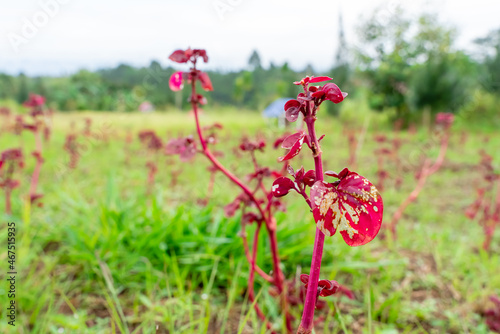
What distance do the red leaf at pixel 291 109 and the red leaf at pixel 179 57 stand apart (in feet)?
1.69

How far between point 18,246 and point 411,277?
222 cm

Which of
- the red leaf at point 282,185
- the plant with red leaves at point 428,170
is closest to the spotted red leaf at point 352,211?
the red leaf at point 282,185

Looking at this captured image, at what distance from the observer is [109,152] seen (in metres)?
5.88

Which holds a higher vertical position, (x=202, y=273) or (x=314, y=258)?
(x=314, y=258)

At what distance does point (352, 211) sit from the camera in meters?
0.49

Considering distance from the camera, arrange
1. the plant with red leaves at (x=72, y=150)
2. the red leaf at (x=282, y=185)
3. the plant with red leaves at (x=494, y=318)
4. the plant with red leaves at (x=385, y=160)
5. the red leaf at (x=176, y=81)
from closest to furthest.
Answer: the red leaf at (x=282, y=185) → the red leaf at (x=176, y=81) → the plant with red leaves at (x=494, y=318) → the plant with red leaves at (x=385, y=160) → the plant with red leaves at (x=72, y=150)

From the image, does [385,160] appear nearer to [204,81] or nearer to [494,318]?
[494,318]

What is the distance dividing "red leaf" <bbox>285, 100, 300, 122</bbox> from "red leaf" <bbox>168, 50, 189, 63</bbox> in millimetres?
514

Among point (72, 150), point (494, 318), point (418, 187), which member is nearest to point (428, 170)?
point (418, 187)

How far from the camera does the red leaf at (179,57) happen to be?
0.98 metres

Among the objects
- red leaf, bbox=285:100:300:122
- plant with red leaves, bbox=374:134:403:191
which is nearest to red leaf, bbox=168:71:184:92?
red leaf, bbox=285:100:300:122

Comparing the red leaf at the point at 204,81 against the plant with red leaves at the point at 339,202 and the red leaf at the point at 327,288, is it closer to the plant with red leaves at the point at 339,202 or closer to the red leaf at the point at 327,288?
the plant with red leaves at the point at 339,202

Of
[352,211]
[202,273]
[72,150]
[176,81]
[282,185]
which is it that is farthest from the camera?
[72,150]

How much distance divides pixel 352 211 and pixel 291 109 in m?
0.20
